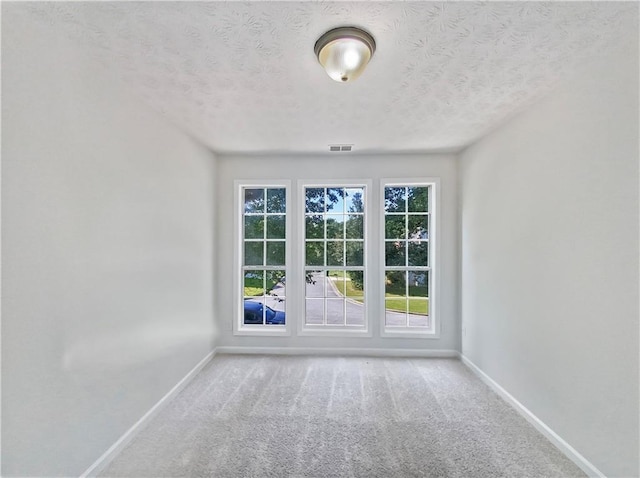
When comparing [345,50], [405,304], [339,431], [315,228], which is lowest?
[339,431]

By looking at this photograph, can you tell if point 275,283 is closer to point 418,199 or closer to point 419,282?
point 419,282

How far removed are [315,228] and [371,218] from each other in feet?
2.49

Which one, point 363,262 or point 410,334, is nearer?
point 410,334

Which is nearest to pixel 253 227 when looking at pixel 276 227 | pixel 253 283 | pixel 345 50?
pixel 276 227

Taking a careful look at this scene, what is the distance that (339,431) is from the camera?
2133mm

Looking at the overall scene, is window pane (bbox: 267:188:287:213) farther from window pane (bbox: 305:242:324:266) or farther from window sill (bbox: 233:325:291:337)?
window sill (bbox: 233:325:291:337)

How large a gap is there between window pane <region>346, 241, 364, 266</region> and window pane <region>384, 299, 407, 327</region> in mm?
661

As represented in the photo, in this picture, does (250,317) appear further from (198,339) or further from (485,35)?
(485,35)

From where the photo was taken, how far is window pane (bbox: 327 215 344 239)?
3766 millimetres

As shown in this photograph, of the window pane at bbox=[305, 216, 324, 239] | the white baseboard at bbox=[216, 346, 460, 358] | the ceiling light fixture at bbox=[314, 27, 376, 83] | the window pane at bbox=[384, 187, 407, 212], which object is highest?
the ceiling light fixture at bbox=[314, 27, 376, 83]

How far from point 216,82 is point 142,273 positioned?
5.03 feet

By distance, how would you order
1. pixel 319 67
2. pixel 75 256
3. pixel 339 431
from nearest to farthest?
pixel 75 256 < pixel 319 67 < pixel 339 431

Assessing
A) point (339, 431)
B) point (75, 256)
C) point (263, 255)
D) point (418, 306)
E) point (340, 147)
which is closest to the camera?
point (75, 256)

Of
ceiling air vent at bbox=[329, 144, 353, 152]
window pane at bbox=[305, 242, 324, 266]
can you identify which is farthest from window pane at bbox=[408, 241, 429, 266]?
ceiling air vent at bbox=[329, 144, 353, 152]
